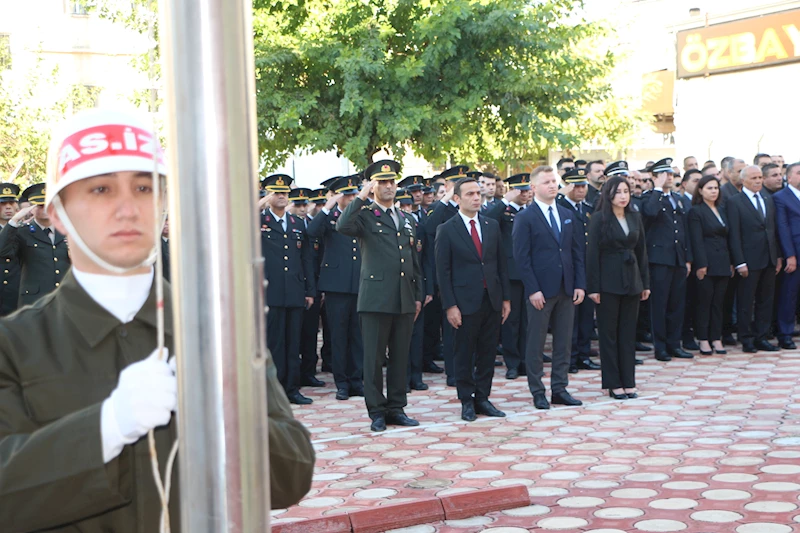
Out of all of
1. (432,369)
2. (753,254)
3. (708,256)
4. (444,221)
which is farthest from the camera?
(753,254)

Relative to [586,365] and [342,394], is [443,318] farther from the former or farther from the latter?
[342,394]

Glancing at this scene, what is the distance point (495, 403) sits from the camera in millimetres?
9078

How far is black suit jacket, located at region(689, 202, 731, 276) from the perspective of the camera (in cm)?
1151

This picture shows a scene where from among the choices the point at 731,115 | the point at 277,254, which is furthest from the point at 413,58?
the point at 731,115

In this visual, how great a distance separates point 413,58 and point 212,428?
15381mm

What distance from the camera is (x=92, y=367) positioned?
1.79m

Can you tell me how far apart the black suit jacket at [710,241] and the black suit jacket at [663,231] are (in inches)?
5.8

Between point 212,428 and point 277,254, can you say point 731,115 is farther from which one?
point 212,428

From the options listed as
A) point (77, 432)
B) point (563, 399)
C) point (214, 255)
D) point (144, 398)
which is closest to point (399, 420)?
point (563, 399)

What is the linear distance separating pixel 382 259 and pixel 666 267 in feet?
14.2

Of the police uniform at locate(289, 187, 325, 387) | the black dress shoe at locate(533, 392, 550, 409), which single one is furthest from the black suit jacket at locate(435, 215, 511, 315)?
the police uniform at locate(289, 187, 325, 387)

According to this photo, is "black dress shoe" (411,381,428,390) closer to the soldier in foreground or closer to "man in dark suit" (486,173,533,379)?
→ "man in dark suit" (486,173,533,379)

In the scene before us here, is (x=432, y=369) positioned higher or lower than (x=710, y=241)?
lower

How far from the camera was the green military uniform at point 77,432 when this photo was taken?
157cm
